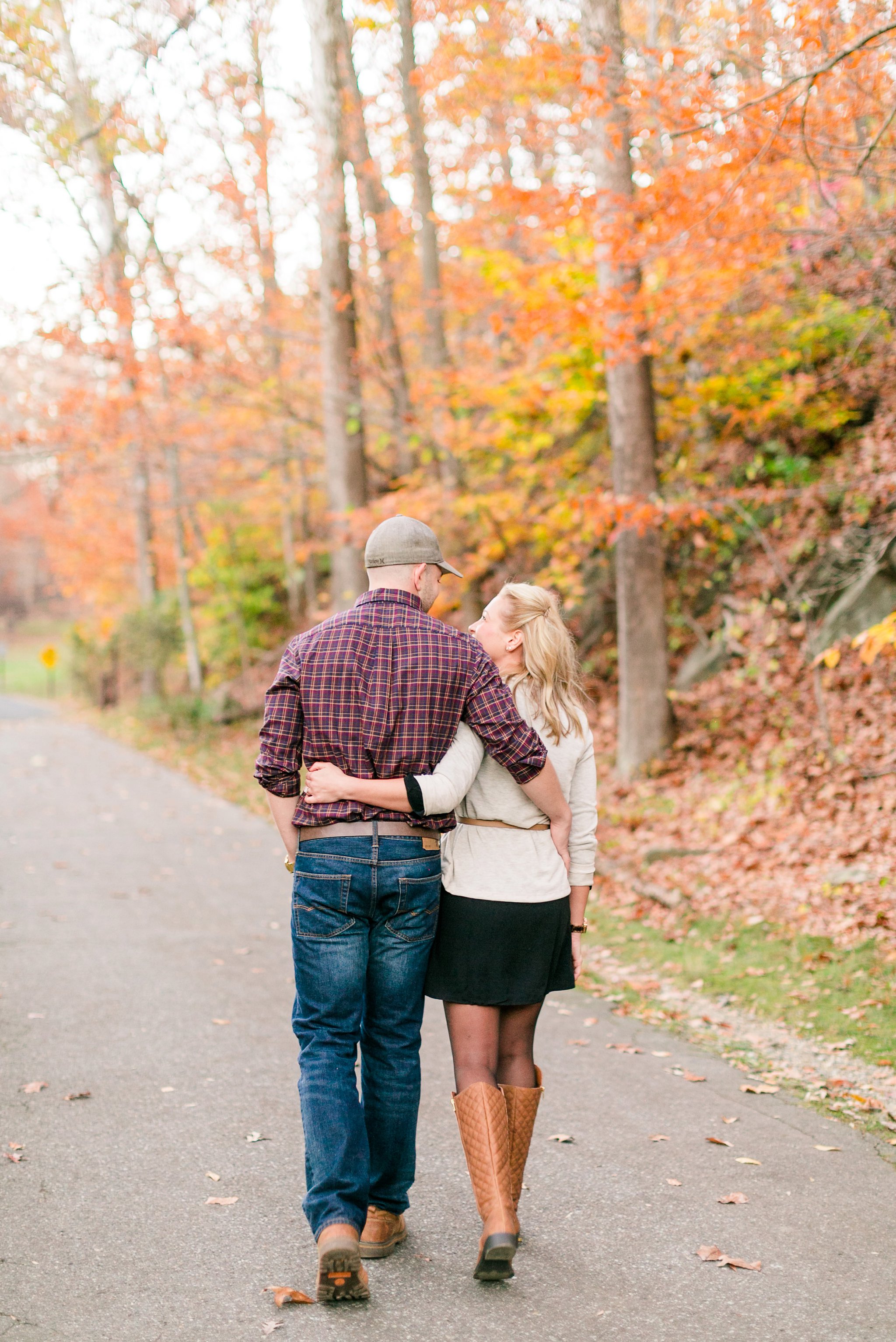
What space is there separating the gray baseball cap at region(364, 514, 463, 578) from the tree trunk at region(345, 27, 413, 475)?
34.4ft

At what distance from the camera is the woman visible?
10.7ft

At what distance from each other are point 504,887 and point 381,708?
2.26 feet

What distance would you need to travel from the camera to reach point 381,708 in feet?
10.8

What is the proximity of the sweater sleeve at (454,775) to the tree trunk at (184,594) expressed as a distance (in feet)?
62.4

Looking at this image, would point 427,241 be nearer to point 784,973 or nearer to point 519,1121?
point 784,973

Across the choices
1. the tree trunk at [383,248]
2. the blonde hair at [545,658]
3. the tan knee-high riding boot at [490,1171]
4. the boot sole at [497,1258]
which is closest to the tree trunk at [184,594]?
the tree trunk at [383,248]

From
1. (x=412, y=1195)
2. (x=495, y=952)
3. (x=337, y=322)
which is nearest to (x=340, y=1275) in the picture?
(x=412, y=1195)

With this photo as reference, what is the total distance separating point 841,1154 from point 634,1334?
1.64 metres

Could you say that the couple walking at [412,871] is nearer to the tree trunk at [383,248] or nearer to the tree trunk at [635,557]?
the tree trunk at [635,557]

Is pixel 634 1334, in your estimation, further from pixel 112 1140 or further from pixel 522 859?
pixel 112 1140

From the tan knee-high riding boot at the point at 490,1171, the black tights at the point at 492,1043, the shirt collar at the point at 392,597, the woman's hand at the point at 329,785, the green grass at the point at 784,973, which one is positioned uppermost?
the shirt collar at the point at 392,597

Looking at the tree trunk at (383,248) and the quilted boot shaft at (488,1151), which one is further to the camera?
the tree trunk at (383,248)

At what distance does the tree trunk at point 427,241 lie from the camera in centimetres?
1400

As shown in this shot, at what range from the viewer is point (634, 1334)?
295 cm
